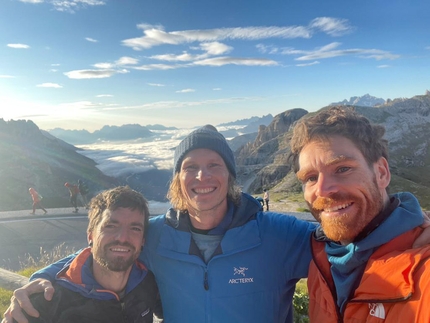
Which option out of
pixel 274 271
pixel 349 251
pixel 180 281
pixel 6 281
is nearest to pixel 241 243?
pixel 274 271

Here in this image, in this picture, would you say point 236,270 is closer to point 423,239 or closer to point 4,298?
point 423,239

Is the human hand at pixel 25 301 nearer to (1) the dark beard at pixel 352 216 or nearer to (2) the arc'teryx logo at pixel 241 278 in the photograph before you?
(2) the arc'teryx logo at pixel 241 278

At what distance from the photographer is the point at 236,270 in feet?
11.5

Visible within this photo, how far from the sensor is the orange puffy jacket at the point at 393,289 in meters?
2.17

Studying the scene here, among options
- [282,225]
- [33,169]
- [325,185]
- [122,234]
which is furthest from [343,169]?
[33,169]

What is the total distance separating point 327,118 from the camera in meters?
3.08

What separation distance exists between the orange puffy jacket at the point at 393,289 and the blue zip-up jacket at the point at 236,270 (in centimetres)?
86

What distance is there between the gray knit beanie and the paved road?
1075 cm

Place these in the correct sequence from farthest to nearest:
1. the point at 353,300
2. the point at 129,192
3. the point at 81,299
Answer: the point at 129,192, the point at 81,299, the point at 353,300

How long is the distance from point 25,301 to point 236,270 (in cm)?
230

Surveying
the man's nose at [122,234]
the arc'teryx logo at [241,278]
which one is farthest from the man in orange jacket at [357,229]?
the man's nose at [122,234]

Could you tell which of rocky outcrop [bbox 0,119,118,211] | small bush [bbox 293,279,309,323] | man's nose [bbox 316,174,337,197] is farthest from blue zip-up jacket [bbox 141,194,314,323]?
rocky outcrop [bbox 0,119,118,211]

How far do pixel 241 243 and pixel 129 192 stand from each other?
5.59 ft

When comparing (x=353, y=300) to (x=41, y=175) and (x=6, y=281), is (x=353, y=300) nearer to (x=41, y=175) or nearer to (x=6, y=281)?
(x=6, y=281)
